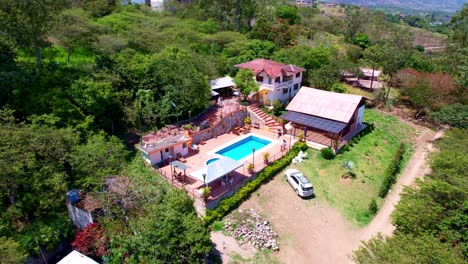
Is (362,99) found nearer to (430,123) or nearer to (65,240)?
(430,123)

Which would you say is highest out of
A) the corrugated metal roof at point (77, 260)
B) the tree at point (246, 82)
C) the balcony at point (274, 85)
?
the tree at point (246, 82)

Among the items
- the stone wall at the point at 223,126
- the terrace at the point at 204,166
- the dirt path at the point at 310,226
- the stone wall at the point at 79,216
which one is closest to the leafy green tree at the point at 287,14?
the stone wall at the point at 223,126

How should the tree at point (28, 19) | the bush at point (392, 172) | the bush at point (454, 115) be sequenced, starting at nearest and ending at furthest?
the tree at point (28, 19) → the bush at point (392, 172) → the bush at point (454, 115)

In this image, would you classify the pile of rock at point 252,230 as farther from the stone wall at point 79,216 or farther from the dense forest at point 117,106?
the stone wall at point 79,216

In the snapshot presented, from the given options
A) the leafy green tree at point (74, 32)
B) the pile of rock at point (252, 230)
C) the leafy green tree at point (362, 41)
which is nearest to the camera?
the pile of rock at point (252, 230)

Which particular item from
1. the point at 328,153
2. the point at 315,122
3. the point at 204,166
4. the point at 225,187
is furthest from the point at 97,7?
the point at 328,153

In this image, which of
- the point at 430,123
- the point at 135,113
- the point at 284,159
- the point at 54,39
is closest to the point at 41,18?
the point at 135,113

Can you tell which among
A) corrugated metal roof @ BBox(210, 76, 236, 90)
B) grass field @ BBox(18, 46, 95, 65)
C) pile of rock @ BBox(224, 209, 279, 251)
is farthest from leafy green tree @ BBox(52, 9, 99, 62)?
pile of rock @ BBox(224, 209, 279, 251)
